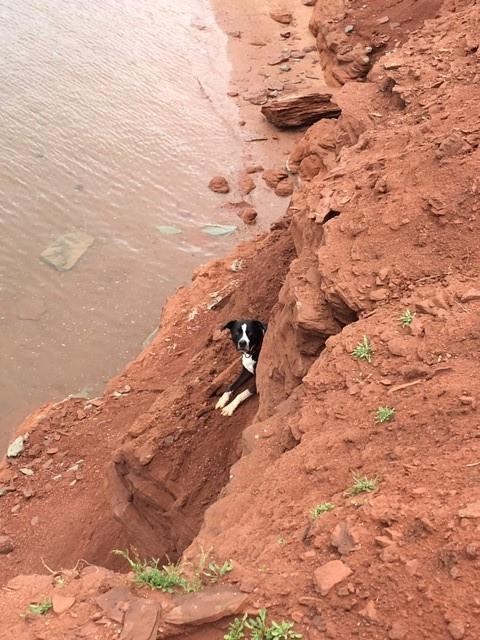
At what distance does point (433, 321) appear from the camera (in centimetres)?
455

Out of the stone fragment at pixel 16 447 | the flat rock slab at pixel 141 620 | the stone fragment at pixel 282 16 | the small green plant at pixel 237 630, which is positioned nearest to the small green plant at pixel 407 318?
the small green plant at pixel 237 630

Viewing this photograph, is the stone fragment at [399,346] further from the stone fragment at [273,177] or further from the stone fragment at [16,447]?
the stone fragment at [273,177]

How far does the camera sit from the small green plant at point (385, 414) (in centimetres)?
412

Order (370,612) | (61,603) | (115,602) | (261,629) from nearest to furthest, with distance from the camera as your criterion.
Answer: (370,612) → (261,629) → (115,602) → (61,603)

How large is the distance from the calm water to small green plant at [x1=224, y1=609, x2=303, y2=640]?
8.14 m

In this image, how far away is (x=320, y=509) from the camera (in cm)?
368

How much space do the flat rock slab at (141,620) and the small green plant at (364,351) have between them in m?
2.12

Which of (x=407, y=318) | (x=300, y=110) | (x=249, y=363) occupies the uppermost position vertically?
(x=300, y=110)

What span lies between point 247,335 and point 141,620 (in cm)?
390

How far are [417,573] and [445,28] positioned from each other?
7318 millimetres

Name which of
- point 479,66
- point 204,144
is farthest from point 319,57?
point 479,66

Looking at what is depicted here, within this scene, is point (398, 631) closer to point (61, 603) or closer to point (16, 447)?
point (61, 603)

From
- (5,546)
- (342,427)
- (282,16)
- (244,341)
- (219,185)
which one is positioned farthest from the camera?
(282,16)

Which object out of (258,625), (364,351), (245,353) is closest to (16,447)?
Answer: (245,353)
